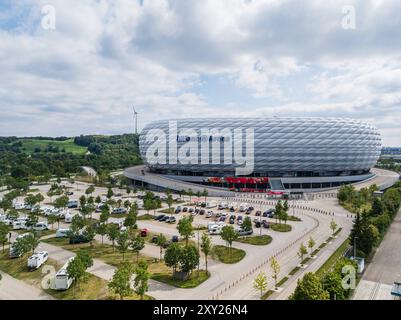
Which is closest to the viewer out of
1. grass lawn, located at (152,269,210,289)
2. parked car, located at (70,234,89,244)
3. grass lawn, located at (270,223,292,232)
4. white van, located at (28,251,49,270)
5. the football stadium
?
grass lawn, located at (152,269,210,289)

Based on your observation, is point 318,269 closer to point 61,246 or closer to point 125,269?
point 125,269

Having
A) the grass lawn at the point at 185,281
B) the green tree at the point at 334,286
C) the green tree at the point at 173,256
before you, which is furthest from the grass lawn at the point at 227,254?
the green tree at the point at 334,286

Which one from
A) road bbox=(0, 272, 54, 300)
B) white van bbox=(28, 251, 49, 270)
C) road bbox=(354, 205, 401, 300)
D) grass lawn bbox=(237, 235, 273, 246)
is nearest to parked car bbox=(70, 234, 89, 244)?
white van bbox=(28, 251, 49, 270)

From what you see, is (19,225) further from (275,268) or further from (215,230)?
(275,268)

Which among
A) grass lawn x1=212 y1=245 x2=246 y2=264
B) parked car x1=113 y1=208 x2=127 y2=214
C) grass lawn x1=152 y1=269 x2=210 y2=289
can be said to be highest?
parked car x1=113 y1=208 x2=127 y2=214

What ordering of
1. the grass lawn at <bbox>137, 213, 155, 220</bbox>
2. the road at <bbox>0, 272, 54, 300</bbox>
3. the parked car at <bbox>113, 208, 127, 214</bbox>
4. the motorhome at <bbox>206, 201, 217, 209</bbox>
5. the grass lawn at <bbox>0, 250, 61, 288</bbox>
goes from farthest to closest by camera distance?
the motorhome at <bbox>206, 201, 217, 209</bbox>
the parked car at <bbox>113, 208, 127, 214</bbox>
the grass lawn at <bbox>137, 213, 155, 220</bbox>
the grass lawn at <bbox>0, 250, 61, 288</bbox>
the road at <bbox>0, 272, 54, 300</bbox>

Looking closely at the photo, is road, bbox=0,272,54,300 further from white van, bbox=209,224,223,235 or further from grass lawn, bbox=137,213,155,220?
grass lawn, bbox=137,213,155,220
